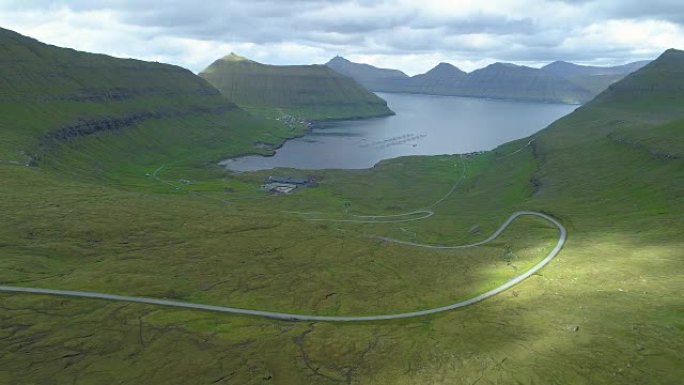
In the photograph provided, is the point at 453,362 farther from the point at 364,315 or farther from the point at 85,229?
the point at 85,229

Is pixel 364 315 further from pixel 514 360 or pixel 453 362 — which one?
pixel 514 360

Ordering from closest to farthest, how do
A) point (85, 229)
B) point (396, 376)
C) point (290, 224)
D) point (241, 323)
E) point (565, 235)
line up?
point (396, 376) → point (241, 323) → point (85, 229) → point (565, 235) → point (290, 224)

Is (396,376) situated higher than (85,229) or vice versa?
(85,229)

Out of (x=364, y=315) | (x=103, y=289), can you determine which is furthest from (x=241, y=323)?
(x=103, y=289)

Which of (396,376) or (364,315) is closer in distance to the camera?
(396,376)

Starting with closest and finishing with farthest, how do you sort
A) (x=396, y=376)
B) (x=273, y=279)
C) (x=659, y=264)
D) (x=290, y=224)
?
(x=396, y=376) < (x=659, y=264) < (x=273, y=279) < (x=290, y=224)

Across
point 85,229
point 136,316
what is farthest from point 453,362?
point 85,229

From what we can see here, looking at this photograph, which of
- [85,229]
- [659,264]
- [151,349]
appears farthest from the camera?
[85,229]

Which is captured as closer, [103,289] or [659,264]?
[103,289]

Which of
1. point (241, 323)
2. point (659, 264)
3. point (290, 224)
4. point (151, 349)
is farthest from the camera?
point (290, 224)
